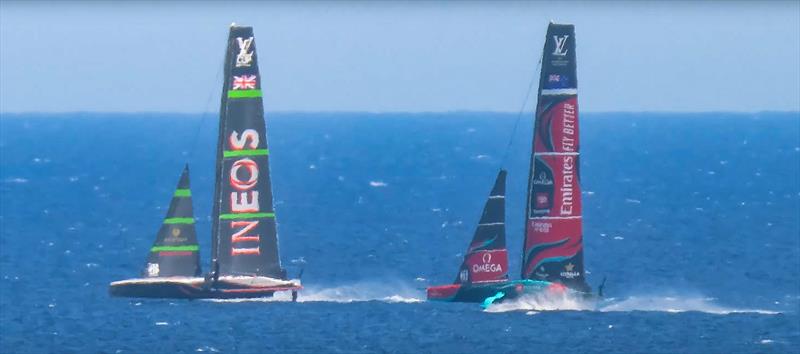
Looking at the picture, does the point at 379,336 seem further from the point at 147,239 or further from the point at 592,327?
the point at 147,239

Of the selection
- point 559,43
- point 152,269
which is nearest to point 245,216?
point 152,269

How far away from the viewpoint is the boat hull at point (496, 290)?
68.5 m

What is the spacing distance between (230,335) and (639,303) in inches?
644

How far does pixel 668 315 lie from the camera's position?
71.6m

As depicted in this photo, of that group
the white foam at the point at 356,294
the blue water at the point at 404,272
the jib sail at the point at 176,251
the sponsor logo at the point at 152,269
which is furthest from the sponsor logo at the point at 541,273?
the sponsor logo at the point at 152,269

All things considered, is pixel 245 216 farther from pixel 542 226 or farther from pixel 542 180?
pixel 542 180

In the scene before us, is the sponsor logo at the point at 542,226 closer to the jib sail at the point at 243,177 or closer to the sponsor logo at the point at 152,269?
the jib sail at the point at 243,177

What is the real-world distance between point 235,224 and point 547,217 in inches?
415

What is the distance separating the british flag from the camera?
230 ft

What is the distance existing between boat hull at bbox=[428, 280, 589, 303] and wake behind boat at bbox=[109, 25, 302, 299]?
17.7 feet

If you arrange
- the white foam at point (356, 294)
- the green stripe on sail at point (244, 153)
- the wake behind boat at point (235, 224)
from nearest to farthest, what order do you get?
the wake behind boat at point (235, 224), the green stripe on sail at point (244, 153), the white foam at point (356, 294)

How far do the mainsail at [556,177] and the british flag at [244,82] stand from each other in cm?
Answer: 957

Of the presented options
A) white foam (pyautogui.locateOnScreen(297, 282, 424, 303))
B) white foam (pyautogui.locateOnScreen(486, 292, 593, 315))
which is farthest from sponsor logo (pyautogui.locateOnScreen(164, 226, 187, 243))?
white foam (pyautogui.locateOnScreen(486, 292, 593, 315))

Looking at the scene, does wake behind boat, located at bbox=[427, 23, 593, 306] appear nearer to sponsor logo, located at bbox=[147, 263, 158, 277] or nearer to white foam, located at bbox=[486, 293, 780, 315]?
white foam, located at bbox=[486, 293, 780, 315]
